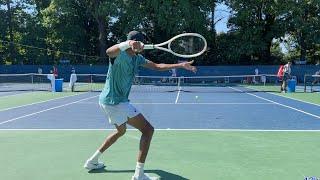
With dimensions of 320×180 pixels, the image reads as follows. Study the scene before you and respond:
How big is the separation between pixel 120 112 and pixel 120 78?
1.49 feet

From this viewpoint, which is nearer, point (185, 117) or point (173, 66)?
point (173, 66)

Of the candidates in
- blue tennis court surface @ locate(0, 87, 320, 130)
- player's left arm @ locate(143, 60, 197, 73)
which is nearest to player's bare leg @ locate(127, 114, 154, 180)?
player's left arm @ locate(143, 60, 197, 73)

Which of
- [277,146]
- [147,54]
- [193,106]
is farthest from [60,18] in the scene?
[277,146]

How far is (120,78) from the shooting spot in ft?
21.1

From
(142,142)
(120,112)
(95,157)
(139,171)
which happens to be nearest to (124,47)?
(120,112)

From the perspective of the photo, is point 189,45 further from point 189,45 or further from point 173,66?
point 173,66

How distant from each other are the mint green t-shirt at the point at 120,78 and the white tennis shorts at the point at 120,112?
0.19 feet

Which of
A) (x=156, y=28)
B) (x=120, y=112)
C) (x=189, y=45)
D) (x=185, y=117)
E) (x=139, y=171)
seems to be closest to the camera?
(x=139, y=171)

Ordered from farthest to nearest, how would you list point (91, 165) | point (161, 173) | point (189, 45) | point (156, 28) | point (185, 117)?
point (156, 28)
point (185, 117)
point (189, 45)
point (91, 165)
point (161, 173)

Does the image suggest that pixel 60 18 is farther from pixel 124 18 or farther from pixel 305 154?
pixel 305 154

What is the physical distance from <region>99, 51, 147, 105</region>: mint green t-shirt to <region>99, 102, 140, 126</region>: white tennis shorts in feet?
0.19

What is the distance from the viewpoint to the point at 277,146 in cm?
893

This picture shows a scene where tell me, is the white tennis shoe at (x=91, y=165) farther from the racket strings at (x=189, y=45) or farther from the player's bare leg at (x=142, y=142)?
the racket strings at (x=189, y=45)

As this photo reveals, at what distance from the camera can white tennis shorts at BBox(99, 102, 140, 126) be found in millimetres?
6535
